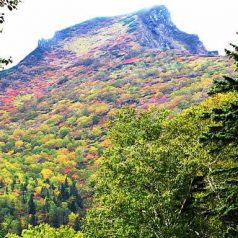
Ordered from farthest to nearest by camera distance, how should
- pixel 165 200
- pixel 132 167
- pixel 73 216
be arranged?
pixel 73 216, pixel 132 167, pixel 165 200

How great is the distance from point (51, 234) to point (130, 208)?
28.6m

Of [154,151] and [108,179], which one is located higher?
[154,151]

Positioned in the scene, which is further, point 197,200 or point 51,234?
point 51,234

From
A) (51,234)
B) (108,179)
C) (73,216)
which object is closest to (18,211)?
(73,216)

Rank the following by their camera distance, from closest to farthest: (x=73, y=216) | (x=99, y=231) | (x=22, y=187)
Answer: (x=99, y=231), (x=73, y=216), (x=22, y=187)

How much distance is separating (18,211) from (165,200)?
132 metres

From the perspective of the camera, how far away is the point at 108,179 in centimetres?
3556

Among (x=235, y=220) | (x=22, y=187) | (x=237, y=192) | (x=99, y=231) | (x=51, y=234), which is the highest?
(x=237, y=192)

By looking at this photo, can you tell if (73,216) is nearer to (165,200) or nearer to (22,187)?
(22,187)

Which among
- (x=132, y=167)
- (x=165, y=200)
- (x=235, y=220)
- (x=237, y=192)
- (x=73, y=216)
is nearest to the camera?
(x=237, y=192)

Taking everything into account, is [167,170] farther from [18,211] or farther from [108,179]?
[18,211]

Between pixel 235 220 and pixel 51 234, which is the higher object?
pixel 235 220

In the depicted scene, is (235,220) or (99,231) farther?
(99,231)

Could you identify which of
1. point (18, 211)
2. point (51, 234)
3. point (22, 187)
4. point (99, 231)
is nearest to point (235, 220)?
point (99, 231)
